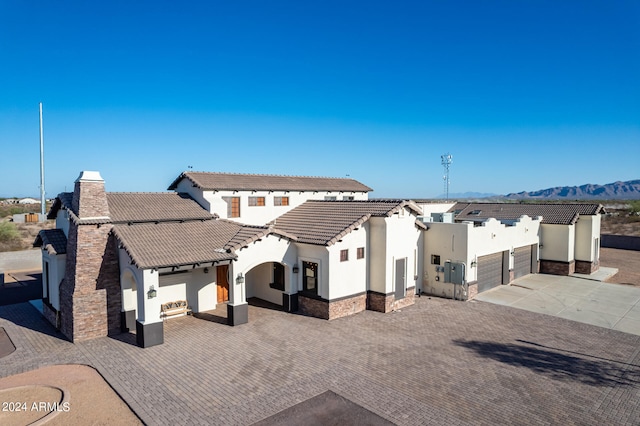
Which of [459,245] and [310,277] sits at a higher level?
[459,245]

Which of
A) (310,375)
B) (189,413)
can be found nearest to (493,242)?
(310,375)

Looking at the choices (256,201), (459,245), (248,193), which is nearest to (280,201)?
(256,201)

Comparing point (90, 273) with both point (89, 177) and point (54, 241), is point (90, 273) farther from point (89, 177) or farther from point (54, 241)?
point (89, 177)

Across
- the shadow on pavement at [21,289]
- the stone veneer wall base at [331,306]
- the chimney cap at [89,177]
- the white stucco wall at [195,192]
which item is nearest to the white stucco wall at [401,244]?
the stone veneer wall base at [331,306]

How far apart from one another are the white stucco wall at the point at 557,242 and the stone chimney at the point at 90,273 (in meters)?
27.8

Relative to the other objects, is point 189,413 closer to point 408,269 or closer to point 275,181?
point 408,269

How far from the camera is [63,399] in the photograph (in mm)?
10617

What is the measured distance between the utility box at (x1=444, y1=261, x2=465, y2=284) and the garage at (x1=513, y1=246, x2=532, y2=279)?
6942mm

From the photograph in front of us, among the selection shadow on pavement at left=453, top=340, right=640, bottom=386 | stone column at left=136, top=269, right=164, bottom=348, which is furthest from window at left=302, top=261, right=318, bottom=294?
stone column at left=136, top=269, right=164, bottom=348

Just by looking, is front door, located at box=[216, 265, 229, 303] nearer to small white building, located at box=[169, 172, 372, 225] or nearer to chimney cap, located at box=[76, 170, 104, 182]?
small white building, located at box=[169, 172, 372, 225]

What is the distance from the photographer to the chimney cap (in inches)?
643

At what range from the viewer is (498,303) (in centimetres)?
2044

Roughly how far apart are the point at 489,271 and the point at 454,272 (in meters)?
3.62

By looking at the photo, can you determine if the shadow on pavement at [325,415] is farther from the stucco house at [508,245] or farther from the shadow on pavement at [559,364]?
the stucco house at [508,245]
